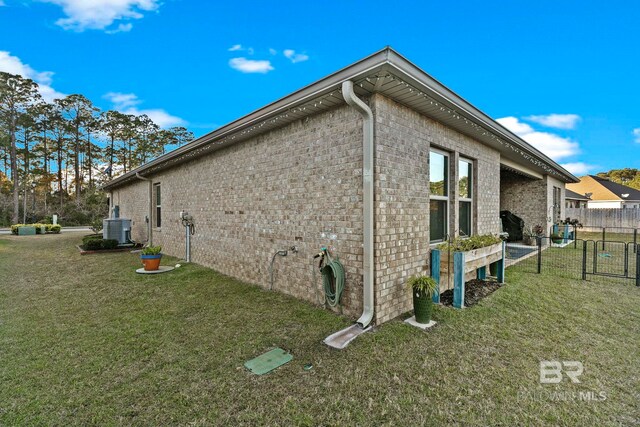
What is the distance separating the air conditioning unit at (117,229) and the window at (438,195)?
39.7ft

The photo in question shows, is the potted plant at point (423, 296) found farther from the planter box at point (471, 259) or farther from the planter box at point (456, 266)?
the planter box at point (471, 259)

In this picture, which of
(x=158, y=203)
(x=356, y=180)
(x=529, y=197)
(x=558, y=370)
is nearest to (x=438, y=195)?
(x=356, y=180)

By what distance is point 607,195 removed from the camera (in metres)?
26.5

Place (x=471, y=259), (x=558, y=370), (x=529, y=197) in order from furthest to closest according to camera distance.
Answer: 1. (x=529, y=197)
2. (x=471, y=259)
3. (x=558, y=370)

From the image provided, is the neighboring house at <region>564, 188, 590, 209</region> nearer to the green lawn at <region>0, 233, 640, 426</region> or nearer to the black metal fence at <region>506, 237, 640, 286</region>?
the black metal fence at <region>506, 237, 640, 286</region>

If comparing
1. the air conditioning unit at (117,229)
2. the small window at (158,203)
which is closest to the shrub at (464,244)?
the small window at (158,203)

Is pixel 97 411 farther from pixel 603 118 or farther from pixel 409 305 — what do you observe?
pixel 603 118

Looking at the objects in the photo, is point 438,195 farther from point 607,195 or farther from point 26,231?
point 607,195

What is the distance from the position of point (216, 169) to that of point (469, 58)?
27.5 feet

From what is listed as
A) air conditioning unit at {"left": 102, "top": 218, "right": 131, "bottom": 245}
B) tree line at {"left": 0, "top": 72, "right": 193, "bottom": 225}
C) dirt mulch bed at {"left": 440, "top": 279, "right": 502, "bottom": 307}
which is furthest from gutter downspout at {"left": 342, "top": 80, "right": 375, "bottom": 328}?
tree line at {"left": 0, "top": 72, "right": 193, "bottom": 225}

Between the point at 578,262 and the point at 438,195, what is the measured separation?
5765 millimetres

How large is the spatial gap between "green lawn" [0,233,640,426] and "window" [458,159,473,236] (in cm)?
143

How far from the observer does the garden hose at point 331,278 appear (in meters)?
3.63

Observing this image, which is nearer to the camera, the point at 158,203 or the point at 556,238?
the point at 556,238
